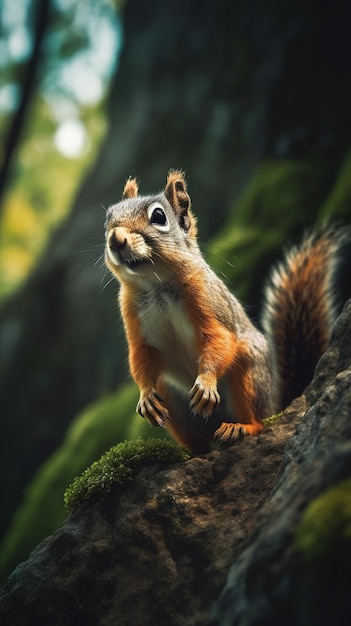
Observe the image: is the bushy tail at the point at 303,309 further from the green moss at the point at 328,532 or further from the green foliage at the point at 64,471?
the green moss at the point at 328,532

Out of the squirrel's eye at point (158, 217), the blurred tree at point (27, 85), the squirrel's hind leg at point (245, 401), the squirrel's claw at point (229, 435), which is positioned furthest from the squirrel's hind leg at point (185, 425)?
the blurred tree at point (27, 85)

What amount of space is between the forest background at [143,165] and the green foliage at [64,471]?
0.01 metres

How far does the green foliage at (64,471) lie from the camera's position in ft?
18.2

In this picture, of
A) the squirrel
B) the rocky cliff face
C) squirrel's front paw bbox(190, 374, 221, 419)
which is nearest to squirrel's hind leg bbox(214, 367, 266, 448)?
the squirrel

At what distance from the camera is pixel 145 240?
3486 mm

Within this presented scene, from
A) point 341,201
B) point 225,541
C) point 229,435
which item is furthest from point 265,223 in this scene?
point 225,541

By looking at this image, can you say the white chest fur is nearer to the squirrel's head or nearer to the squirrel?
the squirrel

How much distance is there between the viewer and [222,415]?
3814 mm

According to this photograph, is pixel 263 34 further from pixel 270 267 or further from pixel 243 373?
pixel 243 373

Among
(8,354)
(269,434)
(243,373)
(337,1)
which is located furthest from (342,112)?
(8,354)

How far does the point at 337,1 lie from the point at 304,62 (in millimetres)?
779

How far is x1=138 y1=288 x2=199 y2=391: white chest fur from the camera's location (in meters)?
3.59

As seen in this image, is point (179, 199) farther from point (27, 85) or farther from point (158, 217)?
point (27, 85)

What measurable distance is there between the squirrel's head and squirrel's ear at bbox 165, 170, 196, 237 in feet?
0.20
